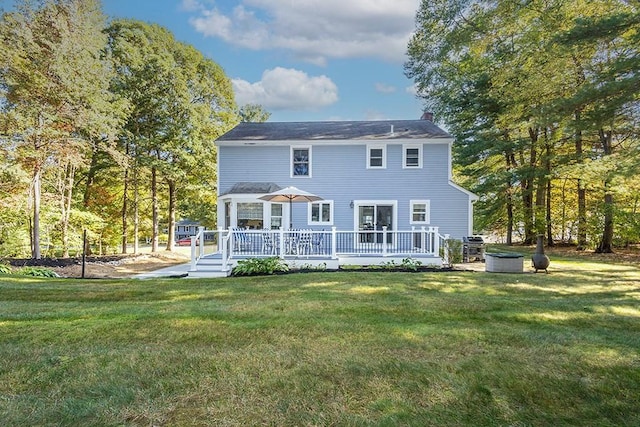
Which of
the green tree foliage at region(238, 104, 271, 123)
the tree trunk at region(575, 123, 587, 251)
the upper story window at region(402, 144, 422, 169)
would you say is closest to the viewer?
the upper story window at region(402, 144, 422, 169)

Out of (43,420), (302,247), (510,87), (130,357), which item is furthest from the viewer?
(510,87)

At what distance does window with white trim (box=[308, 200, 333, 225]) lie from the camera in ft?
51.1

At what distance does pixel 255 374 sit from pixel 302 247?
8498mm

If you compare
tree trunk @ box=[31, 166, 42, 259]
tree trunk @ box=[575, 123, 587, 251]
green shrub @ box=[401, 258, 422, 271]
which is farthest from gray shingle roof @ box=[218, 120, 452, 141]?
tree trunk @ box=[575, 123, 587, 251]

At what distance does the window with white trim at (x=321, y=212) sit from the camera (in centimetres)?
1556

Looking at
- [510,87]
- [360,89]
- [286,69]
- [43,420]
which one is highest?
[286,69]

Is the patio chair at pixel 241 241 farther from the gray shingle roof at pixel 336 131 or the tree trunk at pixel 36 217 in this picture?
the tree trunk at pixel 36 217

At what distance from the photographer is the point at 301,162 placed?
15945 millimetres

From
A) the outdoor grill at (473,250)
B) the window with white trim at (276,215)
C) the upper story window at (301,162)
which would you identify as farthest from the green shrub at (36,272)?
the outdoor grill at (473,250)

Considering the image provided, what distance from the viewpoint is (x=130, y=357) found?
135 inches

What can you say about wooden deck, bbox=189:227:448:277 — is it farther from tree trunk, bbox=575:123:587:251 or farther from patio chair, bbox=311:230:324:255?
tree trunk, bbox=575:123:587:251

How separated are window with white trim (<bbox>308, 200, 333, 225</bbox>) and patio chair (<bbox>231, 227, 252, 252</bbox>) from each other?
438cm

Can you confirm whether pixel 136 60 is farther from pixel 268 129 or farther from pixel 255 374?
pixel 255 374

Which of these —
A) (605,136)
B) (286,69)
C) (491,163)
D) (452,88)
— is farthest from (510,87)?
(286,69)
